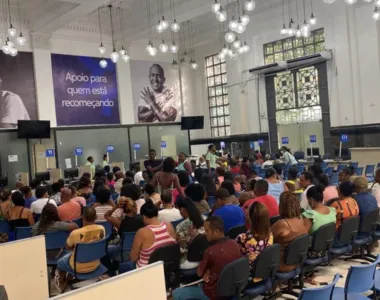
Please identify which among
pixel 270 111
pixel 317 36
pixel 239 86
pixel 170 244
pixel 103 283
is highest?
pixel 317 36

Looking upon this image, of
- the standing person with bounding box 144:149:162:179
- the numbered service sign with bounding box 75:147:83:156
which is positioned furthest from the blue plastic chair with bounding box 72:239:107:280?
the numbered service sign with bounding box 75:147:83:156

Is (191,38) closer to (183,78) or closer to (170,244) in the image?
(183,78)

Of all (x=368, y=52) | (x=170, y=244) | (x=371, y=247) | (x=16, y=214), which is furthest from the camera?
(x=368, y=52)

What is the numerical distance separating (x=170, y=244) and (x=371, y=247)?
3065mm

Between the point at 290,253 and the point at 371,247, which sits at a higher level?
the point at 290,253

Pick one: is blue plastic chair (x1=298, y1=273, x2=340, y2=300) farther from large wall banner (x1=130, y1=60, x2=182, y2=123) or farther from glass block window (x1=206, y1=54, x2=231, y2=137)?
glass block window (x1=206, y1=54, x2=231, y2=137)

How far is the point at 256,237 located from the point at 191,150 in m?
16.0

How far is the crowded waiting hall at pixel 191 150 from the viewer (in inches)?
139

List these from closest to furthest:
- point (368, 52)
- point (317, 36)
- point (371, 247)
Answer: point (371, 247) < point (368, 52) < point (317, 36)

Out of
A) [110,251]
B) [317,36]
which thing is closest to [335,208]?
[110,251]

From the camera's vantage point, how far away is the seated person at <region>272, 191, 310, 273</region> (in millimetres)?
3893

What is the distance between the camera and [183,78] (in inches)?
763

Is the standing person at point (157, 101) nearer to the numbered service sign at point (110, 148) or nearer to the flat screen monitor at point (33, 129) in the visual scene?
the numbered service sign at point (110, 148)

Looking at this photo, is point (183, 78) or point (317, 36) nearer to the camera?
point (317, 36)
